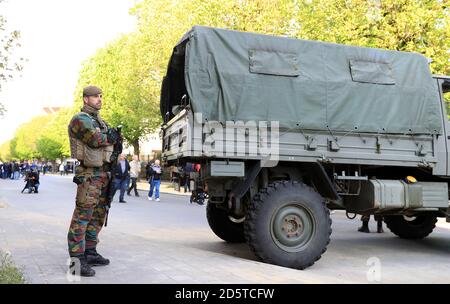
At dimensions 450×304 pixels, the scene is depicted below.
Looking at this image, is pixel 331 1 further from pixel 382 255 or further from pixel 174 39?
pixel 382 255

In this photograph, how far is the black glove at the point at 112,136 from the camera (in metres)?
5.36

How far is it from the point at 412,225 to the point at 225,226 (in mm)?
3686

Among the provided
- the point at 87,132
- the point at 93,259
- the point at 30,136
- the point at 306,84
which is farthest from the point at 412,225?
the point at 30,136

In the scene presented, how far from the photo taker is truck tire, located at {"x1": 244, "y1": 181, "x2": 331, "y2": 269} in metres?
6.37

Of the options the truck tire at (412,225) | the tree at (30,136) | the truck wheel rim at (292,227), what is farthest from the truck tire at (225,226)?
the tree at (30,136)

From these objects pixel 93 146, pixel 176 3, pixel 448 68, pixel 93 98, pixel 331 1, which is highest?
pixel 176 3

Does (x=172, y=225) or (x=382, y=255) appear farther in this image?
(x=172, y=225)

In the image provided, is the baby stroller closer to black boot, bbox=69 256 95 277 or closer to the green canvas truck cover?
the green canvas truck cover

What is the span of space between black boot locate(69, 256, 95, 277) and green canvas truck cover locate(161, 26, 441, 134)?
2328 millimetres

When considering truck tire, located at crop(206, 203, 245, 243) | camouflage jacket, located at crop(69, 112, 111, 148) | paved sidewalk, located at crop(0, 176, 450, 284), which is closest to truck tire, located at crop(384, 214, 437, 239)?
paved sidewalk, located at crop(0, 176, 450, 284)

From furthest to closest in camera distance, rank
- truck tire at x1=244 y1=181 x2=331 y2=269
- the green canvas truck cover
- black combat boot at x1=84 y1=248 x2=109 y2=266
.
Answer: the green canvas truck cover, truck tire at x1=244 y1=181 x2=331 y2=269, black combat boot at x1=84 y1=248 x2=109 y2=266

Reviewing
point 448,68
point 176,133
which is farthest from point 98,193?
point 448,68

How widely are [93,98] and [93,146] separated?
0.53m
